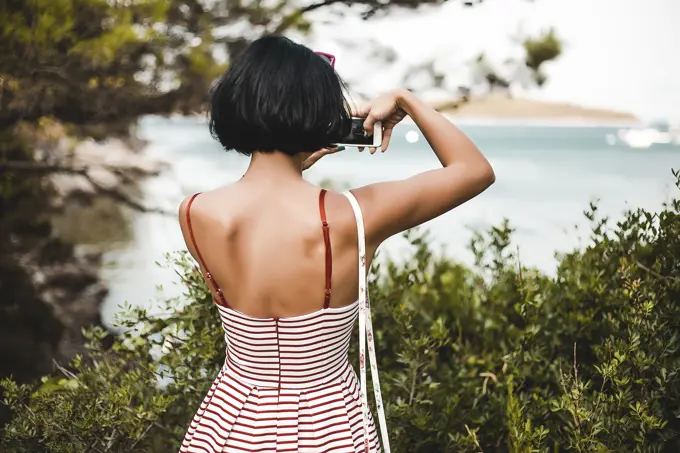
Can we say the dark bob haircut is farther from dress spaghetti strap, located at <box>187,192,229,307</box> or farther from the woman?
dress spaghetti strap, located at <box>187,192,229,307</box>

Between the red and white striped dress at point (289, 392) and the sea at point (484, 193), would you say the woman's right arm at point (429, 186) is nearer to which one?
the red and white striped dress at point (289, 392)

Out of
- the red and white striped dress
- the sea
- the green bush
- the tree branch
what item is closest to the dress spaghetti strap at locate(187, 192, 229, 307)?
the red and white striped dress

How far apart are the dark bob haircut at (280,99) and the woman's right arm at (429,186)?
0.13 metres

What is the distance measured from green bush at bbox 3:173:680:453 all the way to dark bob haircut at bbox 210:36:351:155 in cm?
122

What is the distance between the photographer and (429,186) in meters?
1.36

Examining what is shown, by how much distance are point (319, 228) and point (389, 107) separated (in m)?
0.30

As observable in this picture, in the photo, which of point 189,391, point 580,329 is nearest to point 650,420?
point 580,329

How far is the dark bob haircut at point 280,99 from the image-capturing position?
1322 millimetres

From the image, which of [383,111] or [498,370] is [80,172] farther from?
[383,111]

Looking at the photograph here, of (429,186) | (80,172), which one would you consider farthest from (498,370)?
(80,172)

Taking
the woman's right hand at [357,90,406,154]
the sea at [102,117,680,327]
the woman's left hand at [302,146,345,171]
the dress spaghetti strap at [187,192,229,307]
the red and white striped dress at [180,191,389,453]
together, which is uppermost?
the woman's right hand at [357,90,406,154]

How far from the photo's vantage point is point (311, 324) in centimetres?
139

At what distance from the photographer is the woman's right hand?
1.45m

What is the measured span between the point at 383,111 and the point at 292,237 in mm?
318
